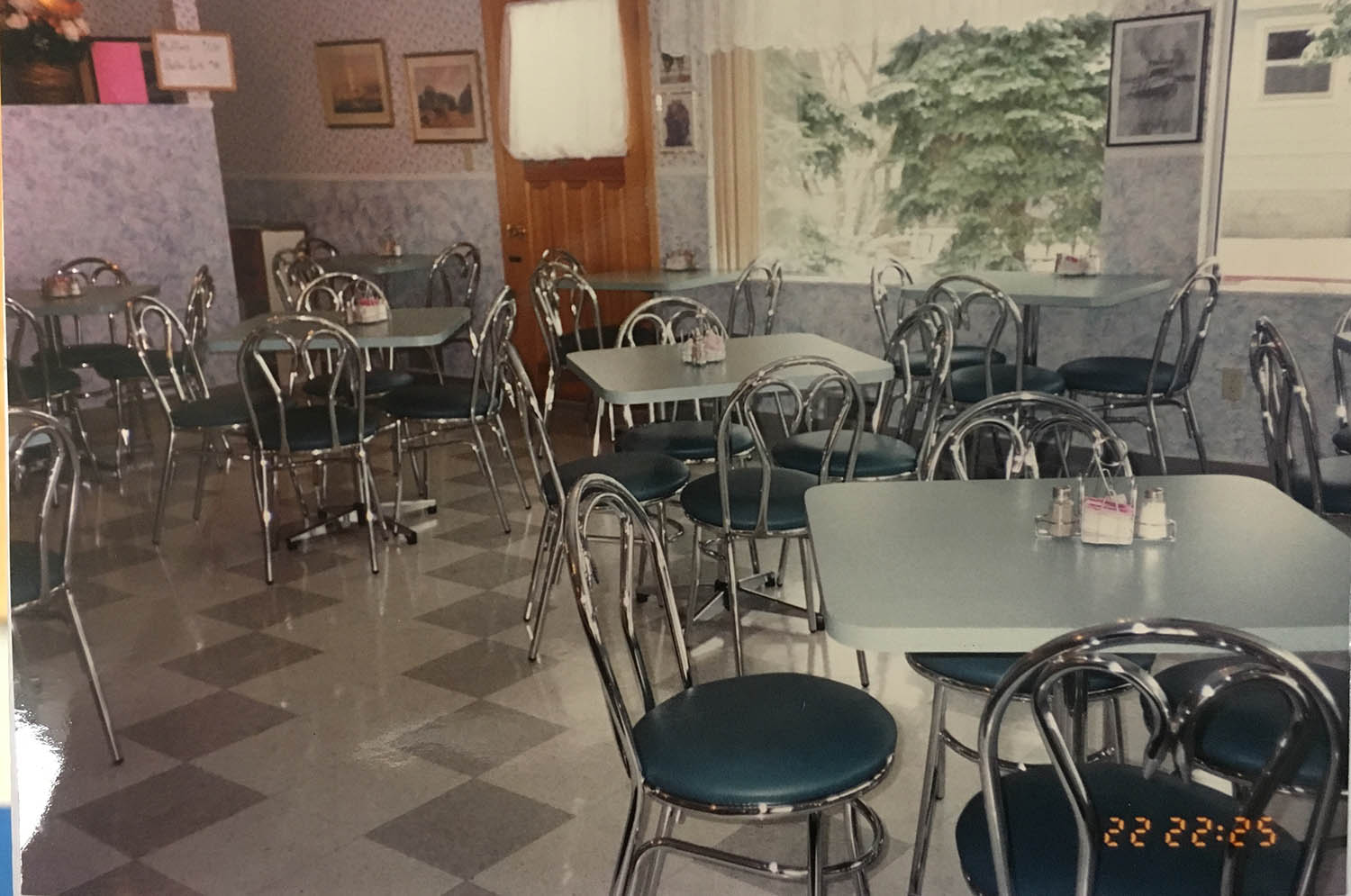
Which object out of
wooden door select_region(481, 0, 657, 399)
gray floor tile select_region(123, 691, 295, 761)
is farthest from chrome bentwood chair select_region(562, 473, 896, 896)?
wooden door select_region(481, 0, 657, 399)

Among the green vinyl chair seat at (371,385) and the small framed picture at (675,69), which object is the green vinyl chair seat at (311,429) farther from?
the small framed picture at (675,69)

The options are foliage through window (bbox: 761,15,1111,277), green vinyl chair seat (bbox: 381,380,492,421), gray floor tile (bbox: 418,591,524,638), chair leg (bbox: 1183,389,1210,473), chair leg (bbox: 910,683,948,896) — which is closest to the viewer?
chair leg (bbox: 910,683,948,896)

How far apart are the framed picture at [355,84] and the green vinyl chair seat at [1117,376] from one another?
449cm

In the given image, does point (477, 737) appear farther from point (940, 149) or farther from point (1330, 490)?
point (940, 149)

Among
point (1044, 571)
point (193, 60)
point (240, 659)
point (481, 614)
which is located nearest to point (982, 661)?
point (1044, 571)

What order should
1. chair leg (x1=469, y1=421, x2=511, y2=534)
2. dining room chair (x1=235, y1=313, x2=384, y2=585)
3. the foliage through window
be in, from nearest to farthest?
dining room chair (x1=235, y1=313, x2=384, y2=585)
chair leg (x1=469, y1=421, x2=511, y2=534)
the foliage through window

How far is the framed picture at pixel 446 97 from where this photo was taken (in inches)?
261

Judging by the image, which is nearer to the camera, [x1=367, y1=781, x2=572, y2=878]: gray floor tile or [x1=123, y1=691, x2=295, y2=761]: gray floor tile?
[x1=367, y1=781, x2=572, y2=878]: gray floor tile

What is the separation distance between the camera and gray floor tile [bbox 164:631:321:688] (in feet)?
10.4

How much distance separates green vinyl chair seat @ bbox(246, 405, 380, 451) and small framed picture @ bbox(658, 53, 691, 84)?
2.62 meters

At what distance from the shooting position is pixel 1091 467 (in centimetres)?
230

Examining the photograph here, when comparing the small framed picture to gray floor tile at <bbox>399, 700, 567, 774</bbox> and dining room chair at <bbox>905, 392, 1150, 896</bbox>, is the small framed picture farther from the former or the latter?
gray floor tile at <bbox>399, 700, 567, 774</bbox>

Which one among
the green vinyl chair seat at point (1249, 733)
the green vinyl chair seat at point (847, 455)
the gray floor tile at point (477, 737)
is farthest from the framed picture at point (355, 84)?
the green vinyl chair seat at point (1249, 733)

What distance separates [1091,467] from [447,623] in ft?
6.24
